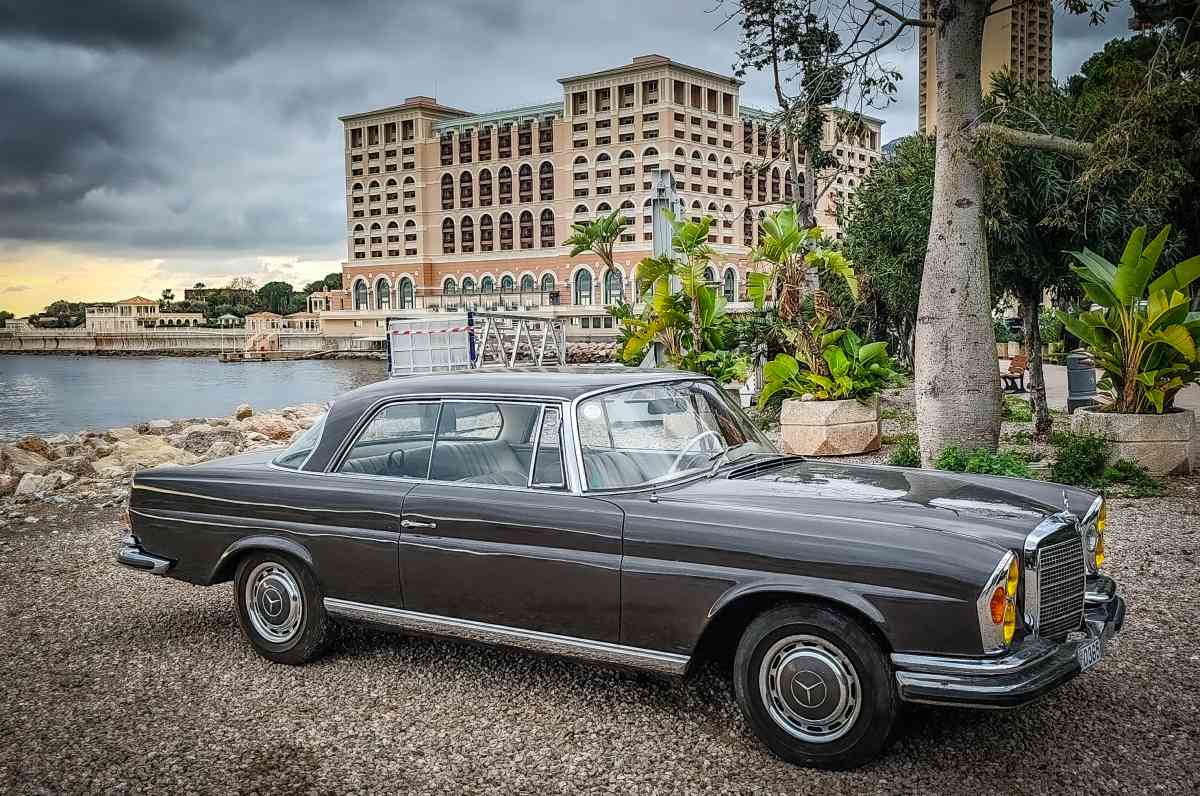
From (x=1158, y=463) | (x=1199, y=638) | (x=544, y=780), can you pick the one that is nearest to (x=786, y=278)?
(x=1158, y=463)

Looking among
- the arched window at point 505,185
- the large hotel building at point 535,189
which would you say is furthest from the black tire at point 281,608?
the arched window at point 505,185

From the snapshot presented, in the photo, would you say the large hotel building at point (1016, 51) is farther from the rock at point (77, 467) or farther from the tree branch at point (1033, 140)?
the rock at point (77, 467)

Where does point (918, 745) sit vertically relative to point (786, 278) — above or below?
below

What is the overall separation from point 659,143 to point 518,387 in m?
114

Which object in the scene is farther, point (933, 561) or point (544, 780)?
point (544, 780)

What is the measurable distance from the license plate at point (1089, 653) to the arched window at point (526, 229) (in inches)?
4844

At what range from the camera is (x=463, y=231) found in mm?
130625

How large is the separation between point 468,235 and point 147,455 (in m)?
118

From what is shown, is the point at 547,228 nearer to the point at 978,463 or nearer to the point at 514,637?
the point at 978,463

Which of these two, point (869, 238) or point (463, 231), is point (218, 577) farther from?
point (463, 231)

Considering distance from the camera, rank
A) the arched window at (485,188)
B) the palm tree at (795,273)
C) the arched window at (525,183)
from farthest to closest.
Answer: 1. the arched window at (485,188)
2. the arched window at (525,183)
3. the palm tree at (795,273)

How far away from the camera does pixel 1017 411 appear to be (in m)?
15.6

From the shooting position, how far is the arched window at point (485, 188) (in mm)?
127938

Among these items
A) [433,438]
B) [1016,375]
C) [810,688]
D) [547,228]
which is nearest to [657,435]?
[433,438]
